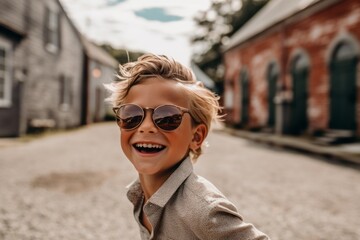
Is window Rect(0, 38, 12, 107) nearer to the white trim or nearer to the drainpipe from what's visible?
the white trim

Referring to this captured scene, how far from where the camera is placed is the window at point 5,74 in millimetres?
12109

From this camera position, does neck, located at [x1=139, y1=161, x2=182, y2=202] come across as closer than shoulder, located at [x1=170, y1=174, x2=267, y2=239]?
No

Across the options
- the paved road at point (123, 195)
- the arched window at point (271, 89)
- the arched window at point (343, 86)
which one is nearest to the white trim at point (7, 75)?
the paved road at point (123, 195)

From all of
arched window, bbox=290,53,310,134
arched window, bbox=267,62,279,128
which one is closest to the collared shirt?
arched window, bbox=290,53,310,134

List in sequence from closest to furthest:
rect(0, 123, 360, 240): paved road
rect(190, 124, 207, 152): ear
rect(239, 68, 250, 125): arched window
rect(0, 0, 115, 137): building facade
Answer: rect(190, 124, 207, 152): ear < rect(0, 123, 360, 240): paved road < rect(0, 0, 115, 137): building facade < rect(239, 68, 250, 125): arched window

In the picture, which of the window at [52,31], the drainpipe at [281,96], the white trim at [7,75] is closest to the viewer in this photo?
the white trim at [7,75]

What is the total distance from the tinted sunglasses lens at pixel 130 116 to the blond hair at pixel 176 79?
0.12 metres

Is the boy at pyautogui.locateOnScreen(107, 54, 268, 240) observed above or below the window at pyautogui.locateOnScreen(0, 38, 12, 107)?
below

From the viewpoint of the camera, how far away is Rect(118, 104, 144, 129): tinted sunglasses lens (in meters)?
1.56

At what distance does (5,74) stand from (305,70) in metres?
11.2

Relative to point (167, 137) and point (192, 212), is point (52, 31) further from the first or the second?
point (192, 212)

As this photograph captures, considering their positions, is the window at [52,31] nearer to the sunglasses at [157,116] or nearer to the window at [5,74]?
the window at [5,74]

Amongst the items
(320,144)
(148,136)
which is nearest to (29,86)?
(320,144)

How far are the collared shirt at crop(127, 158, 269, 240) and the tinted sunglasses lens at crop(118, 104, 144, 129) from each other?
0.90 ft
